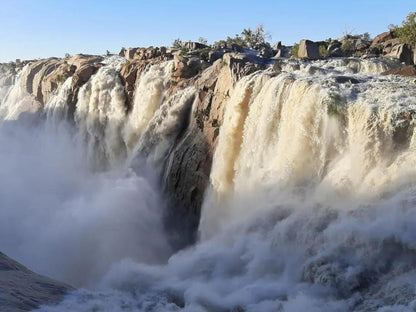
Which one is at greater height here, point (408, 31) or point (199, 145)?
point (408, 31)

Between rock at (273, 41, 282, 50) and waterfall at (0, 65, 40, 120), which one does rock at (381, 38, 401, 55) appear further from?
waterfall at (0, 65, 40, 120)

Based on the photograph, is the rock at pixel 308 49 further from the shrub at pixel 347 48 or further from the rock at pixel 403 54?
the rock at pixel 403 54

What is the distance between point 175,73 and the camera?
25.3m

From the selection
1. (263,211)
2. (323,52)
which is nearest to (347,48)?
(323,52)

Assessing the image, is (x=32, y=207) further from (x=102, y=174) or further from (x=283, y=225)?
(x=283, y=225)

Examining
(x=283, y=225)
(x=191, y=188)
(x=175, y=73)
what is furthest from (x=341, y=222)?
(x=175, y=73)

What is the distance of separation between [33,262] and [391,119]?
12.9 m

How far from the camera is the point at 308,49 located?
2694 centimetres

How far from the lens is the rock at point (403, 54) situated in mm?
23922

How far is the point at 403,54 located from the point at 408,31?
189 centimetres

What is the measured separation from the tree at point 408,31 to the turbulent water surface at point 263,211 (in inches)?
188

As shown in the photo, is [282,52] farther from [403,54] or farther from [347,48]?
[403,54]

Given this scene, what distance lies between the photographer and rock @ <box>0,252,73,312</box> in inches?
348

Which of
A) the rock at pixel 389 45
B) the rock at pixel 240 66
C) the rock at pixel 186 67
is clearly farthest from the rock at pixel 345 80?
the rock at pixel 389 45
